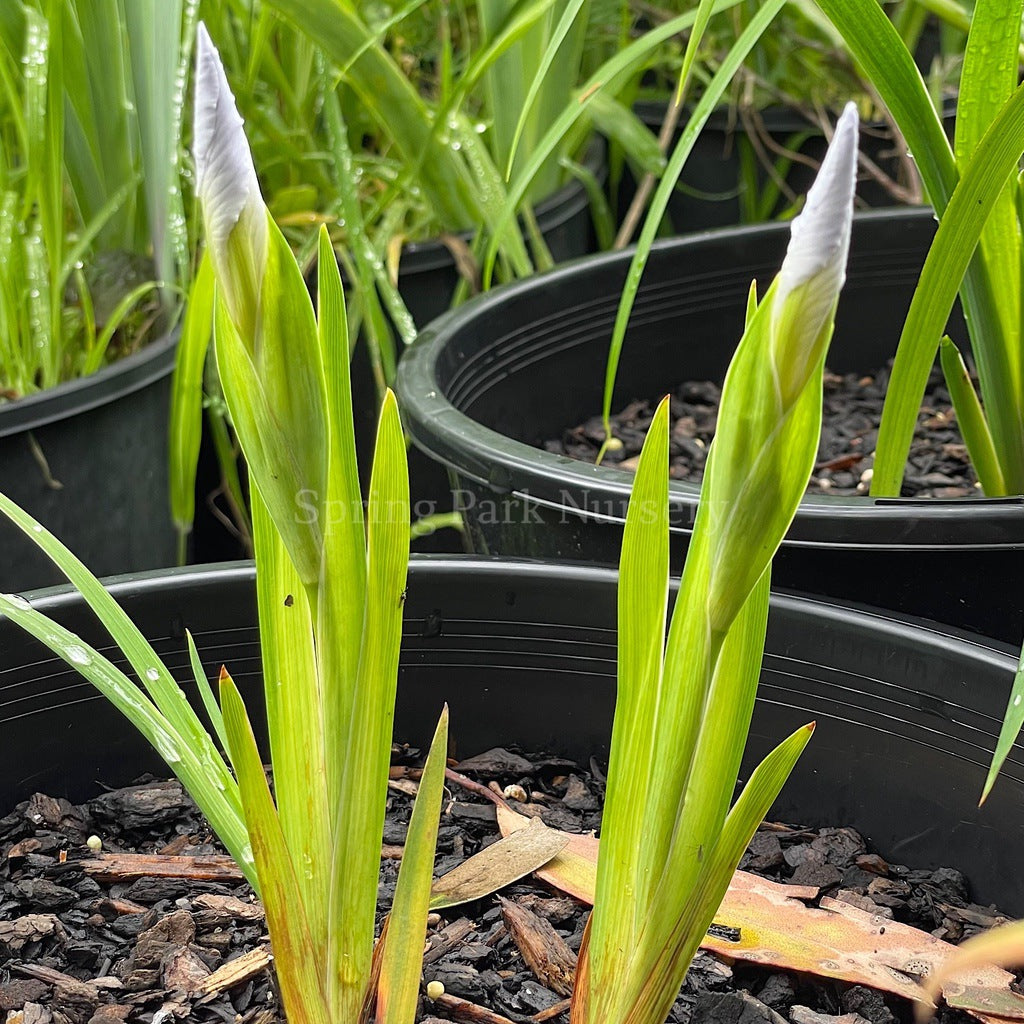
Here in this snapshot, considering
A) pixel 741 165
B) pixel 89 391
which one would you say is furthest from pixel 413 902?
pixel 741 165

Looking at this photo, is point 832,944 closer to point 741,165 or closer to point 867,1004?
point 867,1004

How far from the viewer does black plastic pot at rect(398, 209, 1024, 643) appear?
66cm

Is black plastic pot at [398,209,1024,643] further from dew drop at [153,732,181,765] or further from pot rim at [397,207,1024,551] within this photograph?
dew drop at [153,732,181,765]

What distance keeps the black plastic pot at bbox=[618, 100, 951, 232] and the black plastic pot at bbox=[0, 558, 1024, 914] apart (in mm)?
1116

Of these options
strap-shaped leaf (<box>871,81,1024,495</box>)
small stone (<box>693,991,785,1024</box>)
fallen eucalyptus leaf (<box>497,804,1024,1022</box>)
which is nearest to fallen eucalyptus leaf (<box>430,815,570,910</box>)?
fallen eucalyptus leaf (<box>497,804,1024,1022</box>)

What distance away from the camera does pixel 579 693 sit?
0.69 meters

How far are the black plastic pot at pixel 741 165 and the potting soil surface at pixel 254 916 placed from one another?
3.86ft

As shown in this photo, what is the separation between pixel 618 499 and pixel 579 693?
0.11 metres

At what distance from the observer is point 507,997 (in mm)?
541

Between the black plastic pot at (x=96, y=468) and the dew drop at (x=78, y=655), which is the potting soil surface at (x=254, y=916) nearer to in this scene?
the dew drop at (x=78, y=655)

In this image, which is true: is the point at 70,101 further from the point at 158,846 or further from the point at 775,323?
the point at 775,323


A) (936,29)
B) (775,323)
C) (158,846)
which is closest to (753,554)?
(775,323)

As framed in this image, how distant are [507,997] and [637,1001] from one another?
0.13 m

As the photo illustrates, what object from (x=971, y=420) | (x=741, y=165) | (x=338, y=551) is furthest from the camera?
(x=741, y=165)
